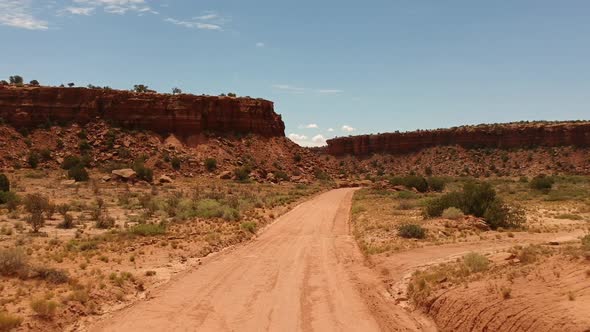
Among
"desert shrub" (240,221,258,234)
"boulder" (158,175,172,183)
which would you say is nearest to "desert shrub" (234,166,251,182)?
"boulder" (158,175,172,183)

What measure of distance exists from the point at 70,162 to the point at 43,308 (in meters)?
55.2

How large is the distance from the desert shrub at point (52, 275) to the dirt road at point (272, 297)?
8.40 feet

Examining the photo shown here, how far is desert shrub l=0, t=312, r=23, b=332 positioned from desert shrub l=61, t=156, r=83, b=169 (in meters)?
54.9

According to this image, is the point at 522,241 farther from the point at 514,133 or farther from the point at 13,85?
the point at 514,133

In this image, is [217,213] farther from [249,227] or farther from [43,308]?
[43,308]

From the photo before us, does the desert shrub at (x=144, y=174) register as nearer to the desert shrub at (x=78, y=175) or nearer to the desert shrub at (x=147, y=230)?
the desert shrub at (x=78, y=175)

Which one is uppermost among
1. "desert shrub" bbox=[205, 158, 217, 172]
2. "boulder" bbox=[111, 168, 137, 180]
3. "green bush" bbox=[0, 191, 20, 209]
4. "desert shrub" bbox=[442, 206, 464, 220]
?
"desert shrub" bbox=[205, 158, 217, 172]

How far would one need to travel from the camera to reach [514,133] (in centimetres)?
10500

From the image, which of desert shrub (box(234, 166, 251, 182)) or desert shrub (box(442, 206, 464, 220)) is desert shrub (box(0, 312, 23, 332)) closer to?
desert shrub (box(442, 206, 464, 220))

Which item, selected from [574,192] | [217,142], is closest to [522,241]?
[574,192]

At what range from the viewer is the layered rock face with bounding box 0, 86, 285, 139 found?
69.2 metres

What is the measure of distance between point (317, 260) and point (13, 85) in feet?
221

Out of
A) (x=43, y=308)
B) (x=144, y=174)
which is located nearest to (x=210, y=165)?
(x=144, y=174)

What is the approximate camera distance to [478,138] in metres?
110
